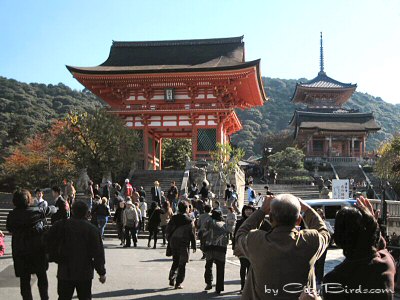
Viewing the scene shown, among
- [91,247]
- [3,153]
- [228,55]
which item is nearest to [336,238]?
[91,247]

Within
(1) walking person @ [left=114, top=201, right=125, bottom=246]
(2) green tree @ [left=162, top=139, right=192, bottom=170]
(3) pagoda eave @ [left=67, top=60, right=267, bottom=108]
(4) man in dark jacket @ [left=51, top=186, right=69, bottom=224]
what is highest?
(3) pagoda eave @ [left=67, top=60, right=267, bottom=108]

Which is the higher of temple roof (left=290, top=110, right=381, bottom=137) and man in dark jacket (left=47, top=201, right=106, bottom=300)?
temple roof (left=290, top=110, right=381, bottom=137)

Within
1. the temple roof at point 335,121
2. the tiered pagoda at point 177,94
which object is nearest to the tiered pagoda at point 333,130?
the temple roof at point 335,121

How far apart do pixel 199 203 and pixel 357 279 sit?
16.1 meters

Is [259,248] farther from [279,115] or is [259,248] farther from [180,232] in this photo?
[279,115]

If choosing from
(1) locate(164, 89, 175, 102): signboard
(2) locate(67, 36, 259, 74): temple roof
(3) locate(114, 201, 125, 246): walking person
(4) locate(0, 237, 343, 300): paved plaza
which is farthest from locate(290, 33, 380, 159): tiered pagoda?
(4) locate(0, 237, 343, 300): paved plaza

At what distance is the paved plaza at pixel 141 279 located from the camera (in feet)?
27.5

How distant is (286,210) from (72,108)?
65.4 meters

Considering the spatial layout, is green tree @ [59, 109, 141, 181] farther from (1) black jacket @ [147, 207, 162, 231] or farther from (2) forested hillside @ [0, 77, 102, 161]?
(2) forested hillside @ [0, 77, 102, 161]

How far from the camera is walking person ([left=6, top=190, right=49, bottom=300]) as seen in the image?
Answer: 6.45 m

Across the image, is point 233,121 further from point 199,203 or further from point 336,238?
point 336,238

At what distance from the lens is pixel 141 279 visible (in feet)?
32.5

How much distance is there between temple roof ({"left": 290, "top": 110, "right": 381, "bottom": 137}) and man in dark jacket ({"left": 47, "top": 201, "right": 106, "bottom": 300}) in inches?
1842

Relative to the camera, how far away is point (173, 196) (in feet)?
68.6
